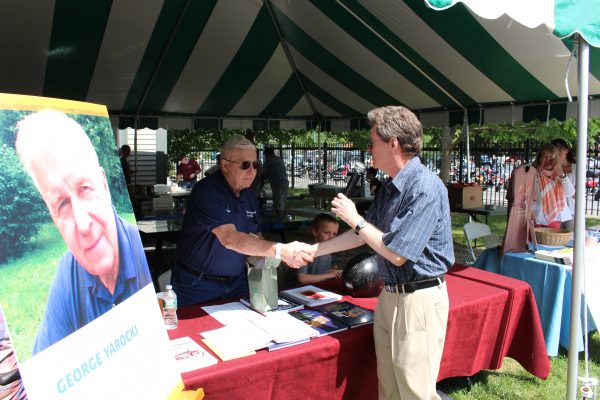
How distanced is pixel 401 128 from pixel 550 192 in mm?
3224

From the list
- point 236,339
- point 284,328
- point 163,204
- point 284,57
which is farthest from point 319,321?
point 284,57

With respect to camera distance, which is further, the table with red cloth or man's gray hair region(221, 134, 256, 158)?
man's gray hair region(221, 134, 256, 158)

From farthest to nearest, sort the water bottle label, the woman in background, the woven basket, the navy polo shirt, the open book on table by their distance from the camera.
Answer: the woman in background < the woven basket < the open book on table < the navy polo shirt < the water bottle label

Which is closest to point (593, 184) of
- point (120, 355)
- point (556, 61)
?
point (556, 61)

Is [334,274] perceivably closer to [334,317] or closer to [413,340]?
[334,317]

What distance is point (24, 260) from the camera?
0.98 meters

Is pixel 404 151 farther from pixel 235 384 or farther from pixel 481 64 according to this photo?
pixel 481 64

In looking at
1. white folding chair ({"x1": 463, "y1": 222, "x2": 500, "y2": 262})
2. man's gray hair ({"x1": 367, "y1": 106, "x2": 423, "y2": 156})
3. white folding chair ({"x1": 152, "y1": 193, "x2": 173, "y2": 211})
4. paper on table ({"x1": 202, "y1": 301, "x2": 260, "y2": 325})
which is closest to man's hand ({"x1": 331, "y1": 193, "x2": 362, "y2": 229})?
man's gray hair ({"x1": 367, "y1": 106, "x2": 423, "y2": 156})

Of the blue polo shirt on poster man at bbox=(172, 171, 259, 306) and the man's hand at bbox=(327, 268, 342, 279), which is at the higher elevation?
the blue polo shirt on poster man at bbox=(172, 171, 259, 306)

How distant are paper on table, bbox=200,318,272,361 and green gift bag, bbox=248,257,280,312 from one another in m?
0.18

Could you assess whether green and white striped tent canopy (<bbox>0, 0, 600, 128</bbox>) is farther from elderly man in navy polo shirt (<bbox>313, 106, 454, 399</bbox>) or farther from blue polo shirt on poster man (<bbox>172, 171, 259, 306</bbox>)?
blue polo shirt on poster man (<bbox>172, 171, 259, 306</bbox>)

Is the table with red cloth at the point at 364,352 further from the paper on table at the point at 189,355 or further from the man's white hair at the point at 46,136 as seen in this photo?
the man's white hair at the point at 46,136

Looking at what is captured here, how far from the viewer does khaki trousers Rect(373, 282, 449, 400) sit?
2.03 m

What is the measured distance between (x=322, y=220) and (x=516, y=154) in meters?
13.0
